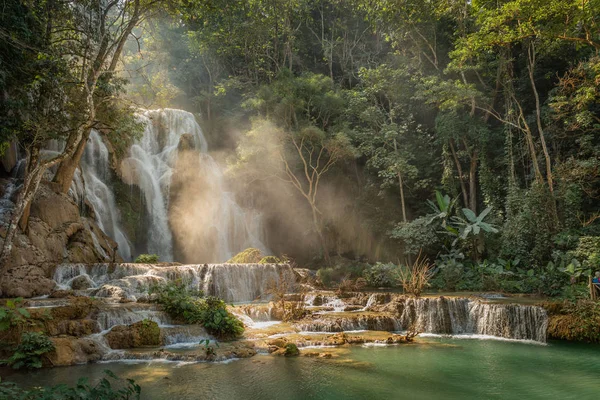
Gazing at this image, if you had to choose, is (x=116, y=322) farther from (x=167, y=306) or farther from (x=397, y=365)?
(x=397, y=365)

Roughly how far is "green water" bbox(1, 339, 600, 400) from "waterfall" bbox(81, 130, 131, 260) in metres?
12.1

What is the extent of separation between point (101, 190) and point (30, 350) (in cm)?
1280

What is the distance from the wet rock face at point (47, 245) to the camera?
34.3ft

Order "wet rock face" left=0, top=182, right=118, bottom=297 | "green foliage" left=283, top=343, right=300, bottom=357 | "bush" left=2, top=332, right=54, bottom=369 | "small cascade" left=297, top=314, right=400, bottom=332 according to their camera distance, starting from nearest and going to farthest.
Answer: "bush" left=2, top=332, right=54, bottom=369 → "green foliage" left=283, top=343, right=300, bottom=357 → "small cascade" left=297, top=314, right=400, bottom=332 → "wet rock face" left=0, top=182, right=118, bottom=297

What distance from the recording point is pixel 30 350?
6.82 m

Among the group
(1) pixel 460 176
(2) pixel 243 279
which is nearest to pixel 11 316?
(2) pixel 243 279

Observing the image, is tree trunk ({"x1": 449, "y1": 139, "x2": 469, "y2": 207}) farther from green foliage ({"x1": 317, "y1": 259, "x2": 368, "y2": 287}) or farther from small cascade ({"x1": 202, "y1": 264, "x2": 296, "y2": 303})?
small cascade ({"x1": 202, "y1": 264, "x2": 296, "y2": 303})

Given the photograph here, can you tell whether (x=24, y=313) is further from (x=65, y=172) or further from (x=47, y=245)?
(x=65, y=172)

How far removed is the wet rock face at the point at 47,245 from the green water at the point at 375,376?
4729mm

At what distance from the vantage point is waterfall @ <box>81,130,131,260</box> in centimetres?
1788

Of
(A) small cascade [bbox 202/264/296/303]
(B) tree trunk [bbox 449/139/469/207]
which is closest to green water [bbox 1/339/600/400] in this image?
(A) small cascade [bbox 202/264/296/303]

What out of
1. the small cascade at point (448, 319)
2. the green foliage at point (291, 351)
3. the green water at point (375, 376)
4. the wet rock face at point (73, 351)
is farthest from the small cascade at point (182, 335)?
the small cascade at point (448, 319)

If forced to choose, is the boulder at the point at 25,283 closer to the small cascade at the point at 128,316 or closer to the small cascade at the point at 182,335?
the small cascade at the point at 128,316

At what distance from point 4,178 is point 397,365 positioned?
A: 14514 millimetres
